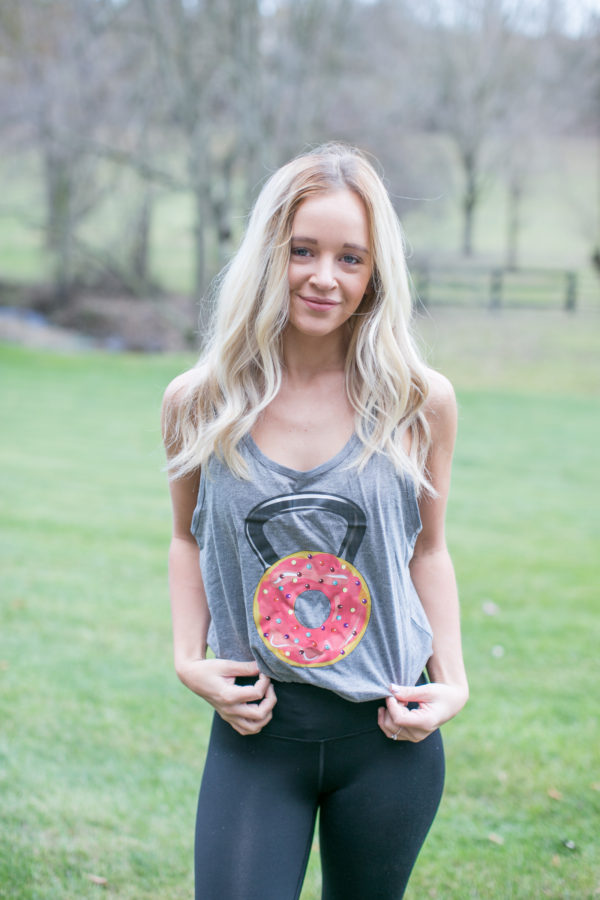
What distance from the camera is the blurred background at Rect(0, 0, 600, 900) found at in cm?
330

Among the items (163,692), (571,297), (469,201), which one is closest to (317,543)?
(163,692)

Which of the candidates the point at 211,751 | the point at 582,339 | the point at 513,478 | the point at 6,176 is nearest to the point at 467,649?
the point at 211,751

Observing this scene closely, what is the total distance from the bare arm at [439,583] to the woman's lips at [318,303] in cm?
26

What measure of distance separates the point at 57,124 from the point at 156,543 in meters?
13.7

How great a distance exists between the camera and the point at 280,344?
Result: 6.14 feet

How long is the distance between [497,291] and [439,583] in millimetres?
21154

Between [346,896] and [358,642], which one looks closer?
[358,642]

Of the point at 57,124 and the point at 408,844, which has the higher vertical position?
the point at 57,124

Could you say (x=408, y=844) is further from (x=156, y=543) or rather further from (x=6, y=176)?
(x=6, y=176)

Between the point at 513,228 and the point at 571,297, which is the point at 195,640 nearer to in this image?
the point at 571,297

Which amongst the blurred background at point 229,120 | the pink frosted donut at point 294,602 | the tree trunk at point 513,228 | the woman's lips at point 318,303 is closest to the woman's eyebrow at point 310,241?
the woman's lips at point 318,303

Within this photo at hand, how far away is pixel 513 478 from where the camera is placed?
9219 mm

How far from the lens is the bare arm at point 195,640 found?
174cm

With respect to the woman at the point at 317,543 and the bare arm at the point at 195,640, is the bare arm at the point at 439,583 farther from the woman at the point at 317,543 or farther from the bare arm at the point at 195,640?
the bare arm at the point at 195,640
